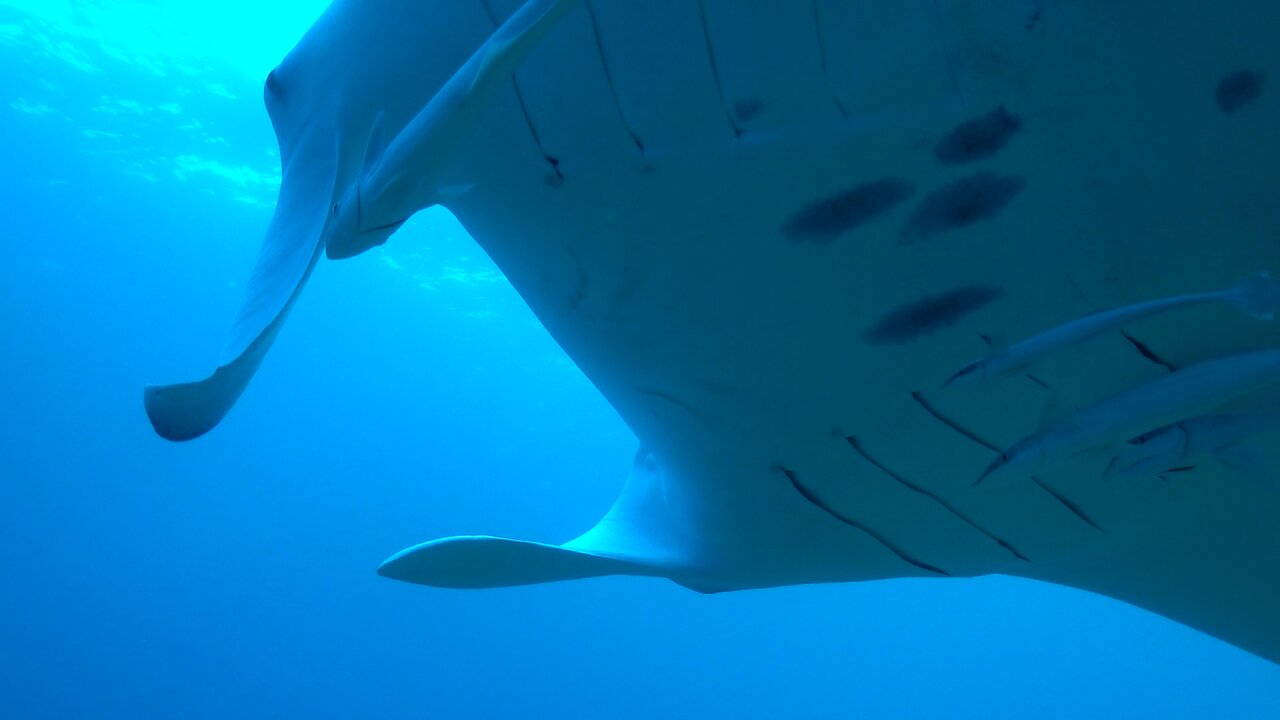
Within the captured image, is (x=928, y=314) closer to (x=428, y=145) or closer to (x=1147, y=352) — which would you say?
(x=1147, y=352)

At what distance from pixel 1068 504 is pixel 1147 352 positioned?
0.38m

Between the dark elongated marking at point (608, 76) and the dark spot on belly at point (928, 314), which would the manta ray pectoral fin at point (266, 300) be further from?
the dark spot on belly at point (928, 314)

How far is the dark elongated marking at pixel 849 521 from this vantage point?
4.73ft

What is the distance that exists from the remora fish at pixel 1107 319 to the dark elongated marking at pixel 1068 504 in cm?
39

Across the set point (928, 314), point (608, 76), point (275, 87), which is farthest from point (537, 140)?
point (928, 314)

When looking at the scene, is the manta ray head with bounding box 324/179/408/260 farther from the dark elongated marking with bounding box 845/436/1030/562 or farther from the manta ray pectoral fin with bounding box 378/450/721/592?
the dark elongated marking with bounding box 845/436/1030/562

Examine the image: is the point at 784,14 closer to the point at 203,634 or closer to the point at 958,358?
the point at 958,358

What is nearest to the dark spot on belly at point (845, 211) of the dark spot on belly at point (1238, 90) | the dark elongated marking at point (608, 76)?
the dark elongated marking at point (608, 76)

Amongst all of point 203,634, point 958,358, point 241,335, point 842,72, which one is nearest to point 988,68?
point 842,72

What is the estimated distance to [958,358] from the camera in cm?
117

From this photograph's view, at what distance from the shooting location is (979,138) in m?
0.93

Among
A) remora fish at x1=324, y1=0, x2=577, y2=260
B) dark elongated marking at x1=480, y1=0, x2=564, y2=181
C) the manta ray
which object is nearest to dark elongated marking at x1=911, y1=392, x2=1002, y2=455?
the manta ray

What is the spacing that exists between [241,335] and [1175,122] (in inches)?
43.8

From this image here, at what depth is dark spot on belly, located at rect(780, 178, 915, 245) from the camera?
38.8 inches
